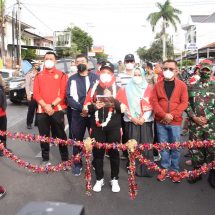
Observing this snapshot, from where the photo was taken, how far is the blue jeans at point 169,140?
509cm

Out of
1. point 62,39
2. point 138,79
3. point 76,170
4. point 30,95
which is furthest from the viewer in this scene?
point 62,39

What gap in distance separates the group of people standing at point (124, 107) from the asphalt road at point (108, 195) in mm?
179

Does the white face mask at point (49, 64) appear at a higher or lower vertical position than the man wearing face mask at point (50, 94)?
higher

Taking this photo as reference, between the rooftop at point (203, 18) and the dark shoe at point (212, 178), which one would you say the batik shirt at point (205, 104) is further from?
the rooftop at point (203, 18)

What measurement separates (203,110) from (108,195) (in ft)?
5.92

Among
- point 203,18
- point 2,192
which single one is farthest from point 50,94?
point 203,18

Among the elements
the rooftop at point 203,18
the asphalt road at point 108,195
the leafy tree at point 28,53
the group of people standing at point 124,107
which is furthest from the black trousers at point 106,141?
the rooftop at point 203,18

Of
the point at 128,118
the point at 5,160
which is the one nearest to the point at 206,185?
the point at 128,118

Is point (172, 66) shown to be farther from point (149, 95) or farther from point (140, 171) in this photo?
point (140, 171)

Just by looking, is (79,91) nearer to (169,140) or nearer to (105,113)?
(105,113)

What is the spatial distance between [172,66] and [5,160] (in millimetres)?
3491

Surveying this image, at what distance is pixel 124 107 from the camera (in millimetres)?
4609

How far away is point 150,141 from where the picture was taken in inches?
210

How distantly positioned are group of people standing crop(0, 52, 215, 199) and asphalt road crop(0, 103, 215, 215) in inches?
7.0
